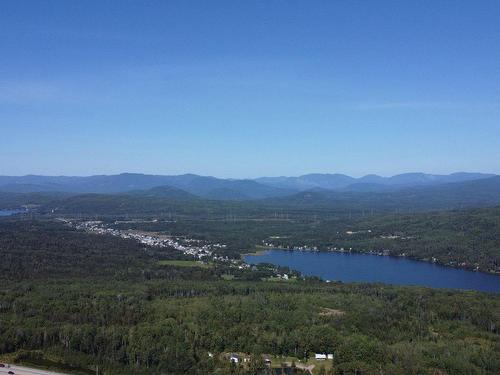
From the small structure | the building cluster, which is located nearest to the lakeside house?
the small structure

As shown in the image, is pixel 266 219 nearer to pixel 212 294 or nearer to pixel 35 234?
pixel 35 234

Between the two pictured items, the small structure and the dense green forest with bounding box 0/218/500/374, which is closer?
the dense green forest with bounding box 0/218/500/374

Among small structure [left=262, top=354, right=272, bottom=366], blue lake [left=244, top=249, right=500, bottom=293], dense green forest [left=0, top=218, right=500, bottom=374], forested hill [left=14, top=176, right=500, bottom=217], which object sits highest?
forested hill [left=14, top=176, right=500, bottom=217]

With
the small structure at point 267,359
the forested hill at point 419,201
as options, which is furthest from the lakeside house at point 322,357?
the forested hill at point 419,201

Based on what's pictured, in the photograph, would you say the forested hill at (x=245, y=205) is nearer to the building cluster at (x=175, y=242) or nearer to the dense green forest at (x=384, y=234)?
the dense green forest at (x=384, y=234)

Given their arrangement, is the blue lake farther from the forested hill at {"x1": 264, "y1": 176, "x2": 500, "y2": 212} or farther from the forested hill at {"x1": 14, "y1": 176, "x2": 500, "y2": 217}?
the forested hill at {"x1": 264, "y1": 176, "x2": 500, "y2": 212}
